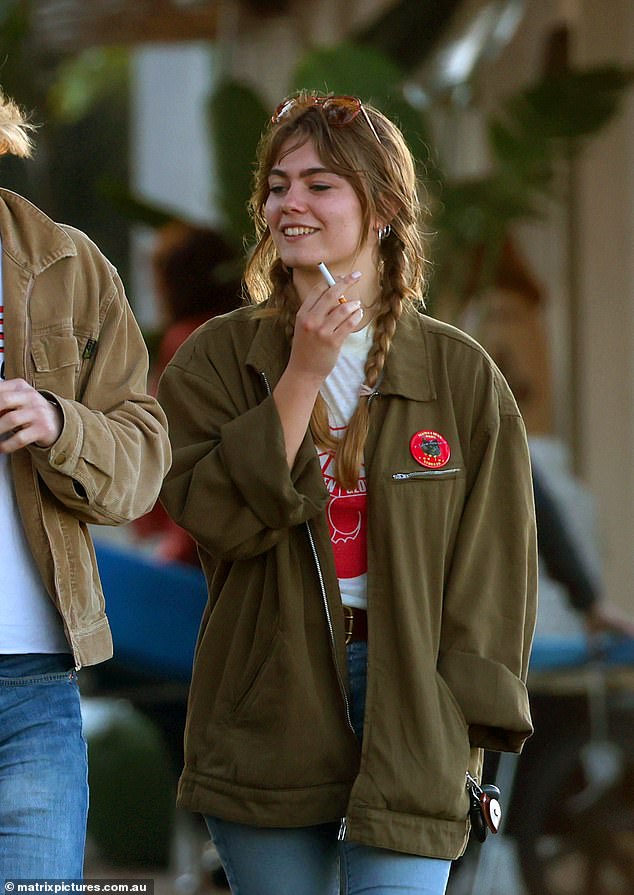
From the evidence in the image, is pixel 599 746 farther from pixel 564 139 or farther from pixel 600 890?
pixel 564 139

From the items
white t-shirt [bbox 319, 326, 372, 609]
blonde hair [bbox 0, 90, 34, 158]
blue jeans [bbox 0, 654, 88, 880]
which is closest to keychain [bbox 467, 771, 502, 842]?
white t-shirt [bbox 319, 326, 372, 609]

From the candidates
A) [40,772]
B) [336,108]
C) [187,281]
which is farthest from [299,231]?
[187,281]

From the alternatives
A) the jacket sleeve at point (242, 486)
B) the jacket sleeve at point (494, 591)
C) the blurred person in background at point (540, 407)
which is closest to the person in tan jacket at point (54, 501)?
the jacket sleeve at point (242, 486)

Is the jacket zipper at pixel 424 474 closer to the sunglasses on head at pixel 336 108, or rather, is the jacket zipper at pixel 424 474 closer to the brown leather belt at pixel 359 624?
the brown leather belt at pixel 359 624

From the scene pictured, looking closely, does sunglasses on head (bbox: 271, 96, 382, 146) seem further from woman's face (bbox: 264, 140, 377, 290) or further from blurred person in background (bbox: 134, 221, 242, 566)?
blurred person in background (bbox: 134, 221, 242, 566)

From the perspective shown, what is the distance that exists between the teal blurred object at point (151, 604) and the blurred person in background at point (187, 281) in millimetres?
333

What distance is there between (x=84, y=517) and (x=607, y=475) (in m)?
4.26

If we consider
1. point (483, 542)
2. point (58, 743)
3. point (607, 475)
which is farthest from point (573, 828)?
point (58, 743)

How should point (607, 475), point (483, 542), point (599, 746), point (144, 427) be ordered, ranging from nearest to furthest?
point (144, 427), point (483, 542), point (599, 746), point (607, 475)

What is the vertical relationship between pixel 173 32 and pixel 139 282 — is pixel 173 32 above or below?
above

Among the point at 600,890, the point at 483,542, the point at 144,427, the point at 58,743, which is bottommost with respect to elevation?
the point at 600,890

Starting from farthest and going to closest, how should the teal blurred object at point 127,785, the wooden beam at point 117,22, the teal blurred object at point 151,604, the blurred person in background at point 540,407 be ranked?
the wooden beam at point 117,22 < the teal blurred object at point 127,785 < the blurred person in background at point 540,407 < the teal blurred object at point 151,604

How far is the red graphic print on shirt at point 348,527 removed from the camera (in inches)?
85.4

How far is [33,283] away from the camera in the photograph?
6.48 ft
